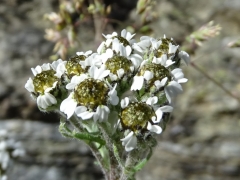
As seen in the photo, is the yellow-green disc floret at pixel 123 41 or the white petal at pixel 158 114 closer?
the white petal at pixel 158 114

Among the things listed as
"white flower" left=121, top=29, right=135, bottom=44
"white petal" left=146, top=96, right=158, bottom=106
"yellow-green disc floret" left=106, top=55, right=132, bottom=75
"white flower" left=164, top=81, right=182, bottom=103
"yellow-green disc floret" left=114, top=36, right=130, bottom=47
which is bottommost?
"white petal" left=146, top=96, right=158, bottom=106

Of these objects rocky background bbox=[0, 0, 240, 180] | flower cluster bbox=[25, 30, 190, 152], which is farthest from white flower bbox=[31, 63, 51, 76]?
rocky background bbox=[0, 0, 240, 180]

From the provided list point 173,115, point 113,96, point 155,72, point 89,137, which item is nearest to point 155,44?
point 155,72

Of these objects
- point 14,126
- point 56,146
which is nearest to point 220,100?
point 56,146

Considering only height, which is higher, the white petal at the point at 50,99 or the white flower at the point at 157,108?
the white petal at the point at 50,99

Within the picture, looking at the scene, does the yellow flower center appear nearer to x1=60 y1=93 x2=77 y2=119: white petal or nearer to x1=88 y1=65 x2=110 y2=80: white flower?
x1=88 y1=65 x2=110 y2=80: white flower

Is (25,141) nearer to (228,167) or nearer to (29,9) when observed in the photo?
(29,9)

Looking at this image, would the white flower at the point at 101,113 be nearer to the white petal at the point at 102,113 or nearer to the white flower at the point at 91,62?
the white petal at the point at 102,113

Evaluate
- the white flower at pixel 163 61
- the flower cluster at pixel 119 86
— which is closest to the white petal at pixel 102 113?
the flower cluster at pixel 119 86
